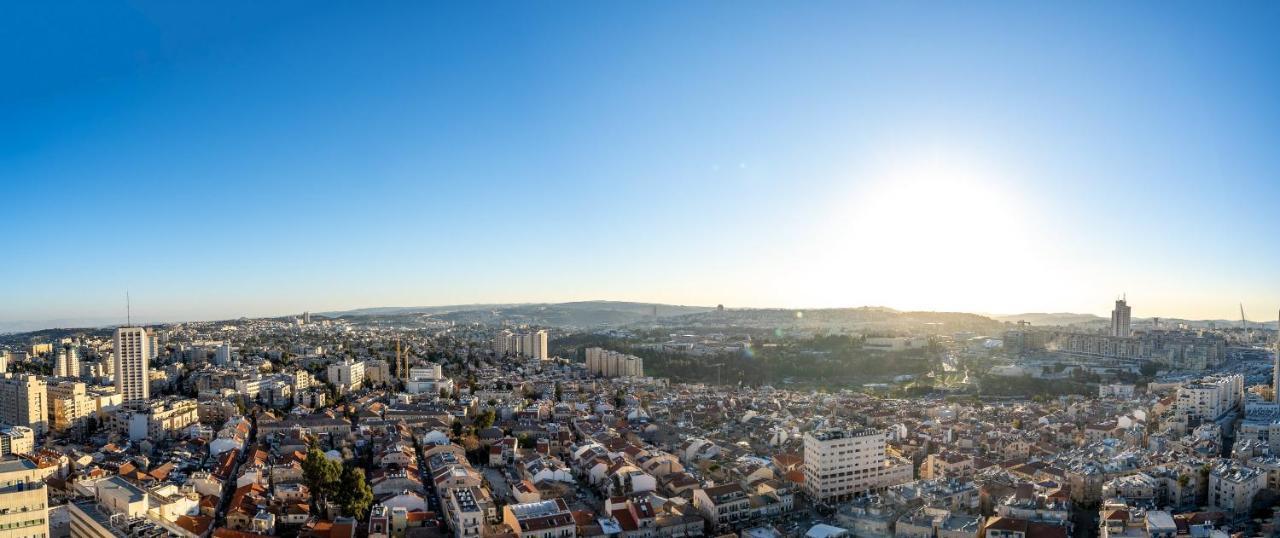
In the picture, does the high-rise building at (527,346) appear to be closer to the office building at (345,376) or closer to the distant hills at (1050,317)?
the office building at (345,376)

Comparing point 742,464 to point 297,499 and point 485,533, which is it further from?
point 297,499

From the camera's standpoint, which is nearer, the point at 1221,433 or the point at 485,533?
the point at 485,533

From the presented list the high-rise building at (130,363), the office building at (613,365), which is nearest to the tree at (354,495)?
the high-rise building at (130,363)

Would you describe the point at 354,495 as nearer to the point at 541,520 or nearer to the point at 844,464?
the point at 541,520

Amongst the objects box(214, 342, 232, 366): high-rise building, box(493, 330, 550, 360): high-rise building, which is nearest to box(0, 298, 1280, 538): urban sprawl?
box(214, 342, 232, 366): high-rise building

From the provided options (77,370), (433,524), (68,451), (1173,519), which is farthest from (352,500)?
(77,370)

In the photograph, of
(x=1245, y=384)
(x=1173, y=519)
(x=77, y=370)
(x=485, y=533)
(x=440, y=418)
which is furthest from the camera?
(x=77, y=370)
